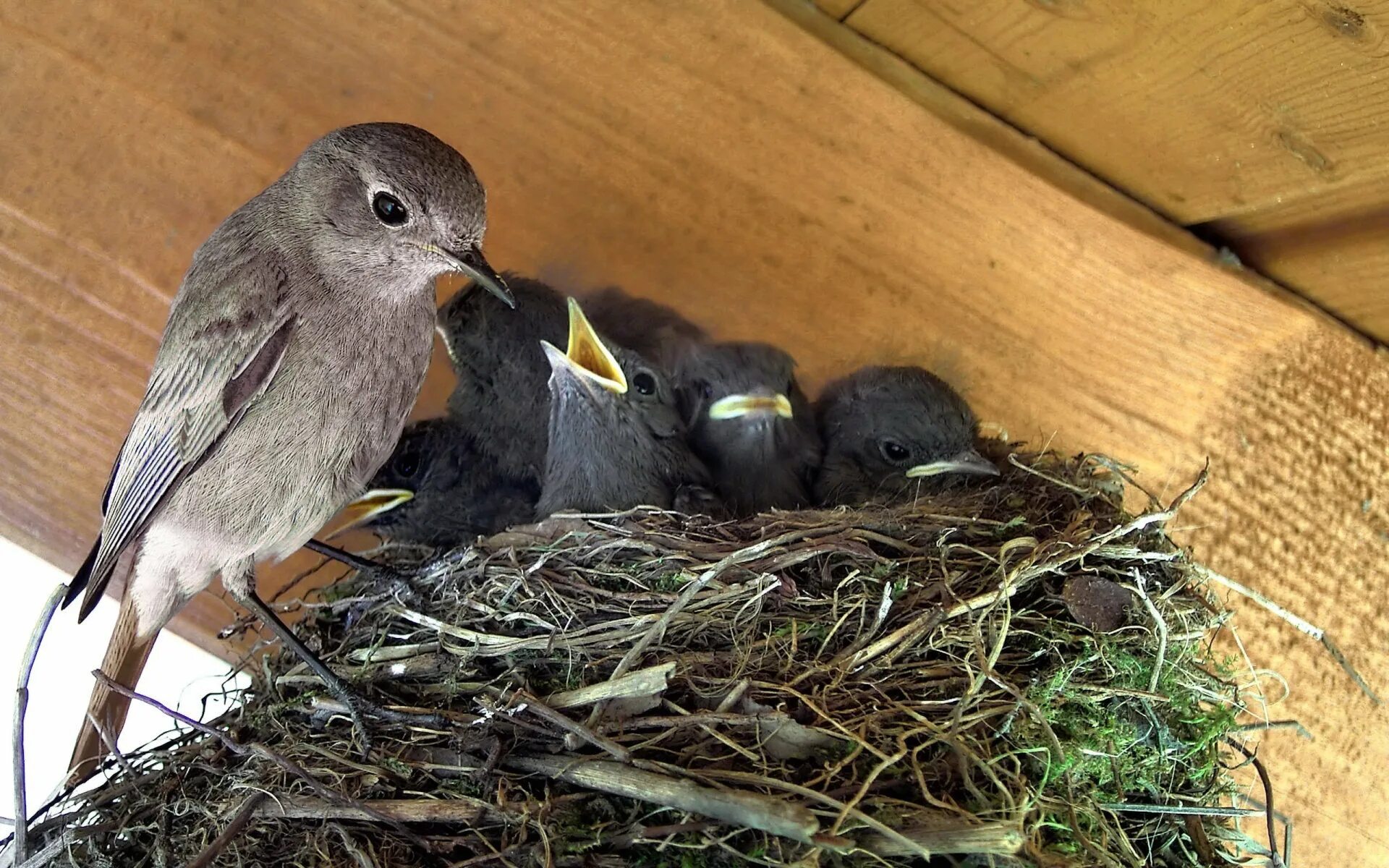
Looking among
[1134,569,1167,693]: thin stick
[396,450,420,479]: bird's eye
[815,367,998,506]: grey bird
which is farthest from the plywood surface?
[1134,569,1167,693]: thin stick

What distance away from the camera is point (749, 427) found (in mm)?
2227

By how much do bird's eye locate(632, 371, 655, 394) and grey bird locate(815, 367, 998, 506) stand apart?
18.2 inches

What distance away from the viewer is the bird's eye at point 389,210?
191cm

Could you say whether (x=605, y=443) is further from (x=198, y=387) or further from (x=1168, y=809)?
(x=1168, y=809)

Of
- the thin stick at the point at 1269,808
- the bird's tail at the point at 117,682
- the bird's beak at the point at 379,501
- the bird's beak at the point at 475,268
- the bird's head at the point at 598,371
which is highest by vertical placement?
the bird's beak at the point at 475,268

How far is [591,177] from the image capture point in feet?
7.79

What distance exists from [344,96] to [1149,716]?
2.10 m

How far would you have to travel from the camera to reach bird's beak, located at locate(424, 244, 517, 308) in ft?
6.10

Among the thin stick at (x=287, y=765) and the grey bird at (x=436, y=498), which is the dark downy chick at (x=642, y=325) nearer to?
the grey bird at (x=436, y=498)

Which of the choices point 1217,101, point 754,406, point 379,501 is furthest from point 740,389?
point 1217,101

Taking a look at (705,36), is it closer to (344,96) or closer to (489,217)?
(489,217)

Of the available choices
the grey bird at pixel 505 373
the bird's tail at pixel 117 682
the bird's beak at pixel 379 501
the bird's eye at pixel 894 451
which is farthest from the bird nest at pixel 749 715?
the grey bird at pixel 505 373

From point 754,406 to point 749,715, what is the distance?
876 millimetres

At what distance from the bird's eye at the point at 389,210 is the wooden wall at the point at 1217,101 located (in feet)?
3.75
